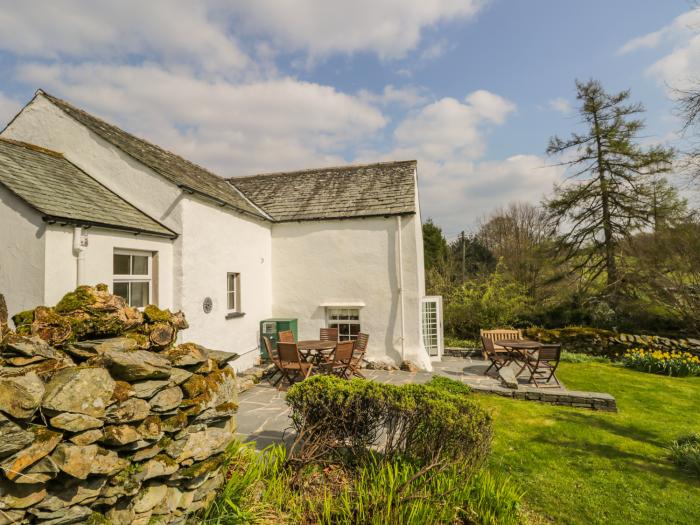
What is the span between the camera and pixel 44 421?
8.25ft

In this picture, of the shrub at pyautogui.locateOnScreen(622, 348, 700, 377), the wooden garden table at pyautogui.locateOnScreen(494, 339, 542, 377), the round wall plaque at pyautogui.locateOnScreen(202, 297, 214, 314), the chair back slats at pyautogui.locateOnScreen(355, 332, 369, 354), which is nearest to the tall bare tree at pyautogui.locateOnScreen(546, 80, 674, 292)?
the shrub at pyautogui.locateOnScreen(622, 348, 700, 377)

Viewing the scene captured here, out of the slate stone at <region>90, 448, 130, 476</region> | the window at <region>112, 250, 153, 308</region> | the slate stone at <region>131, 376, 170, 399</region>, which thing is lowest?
the slate stone at <region>90, 448, 130, 476</region>

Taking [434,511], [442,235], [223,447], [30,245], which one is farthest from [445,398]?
[442,235]

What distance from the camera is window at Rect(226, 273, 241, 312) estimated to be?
36.7ft

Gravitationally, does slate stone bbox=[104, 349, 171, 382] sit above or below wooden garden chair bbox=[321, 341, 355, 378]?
above

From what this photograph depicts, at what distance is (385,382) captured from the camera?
30.0 feet

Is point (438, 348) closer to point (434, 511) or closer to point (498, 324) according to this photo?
point (498, 324)

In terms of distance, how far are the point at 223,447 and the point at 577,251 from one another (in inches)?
782

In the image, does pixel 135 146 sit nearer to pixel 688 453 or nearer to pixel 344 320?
pixel 344 320

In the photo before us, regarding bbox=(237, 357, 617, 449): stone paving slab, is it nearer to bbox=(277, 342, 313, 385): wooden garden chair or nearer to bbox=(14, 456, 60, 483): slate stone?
bbox=(277, 342, 313, 385): wooden garden chair

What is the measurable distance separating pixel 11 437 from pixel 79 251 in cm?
544

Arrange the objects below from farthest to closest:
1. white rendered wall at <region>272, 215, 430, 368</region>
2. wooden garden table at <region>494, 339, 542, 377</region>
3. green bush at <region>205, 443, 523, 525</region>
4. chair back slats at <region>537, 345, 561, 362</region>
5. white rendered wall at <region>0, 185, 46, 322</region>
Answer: white rendered wall at <region>272, 215, 430, 368</region> → wooden garden table at <region>494, 339, 542, 377</region> → chair back slats at <region>537, 345, 561, 362</region> → white rendered wall at <region>0, 185, 46, 322</region> → green bush at <region>205, 443, 523, 525</region>

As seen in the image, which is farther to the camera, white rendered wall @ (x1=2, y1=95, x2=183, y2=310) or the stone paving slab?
white rendered wall @ (x1=2, y1=95, x2=183, y2=310)

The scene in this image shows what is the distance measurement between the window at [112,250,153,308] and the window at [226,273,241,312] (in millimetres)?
2914
